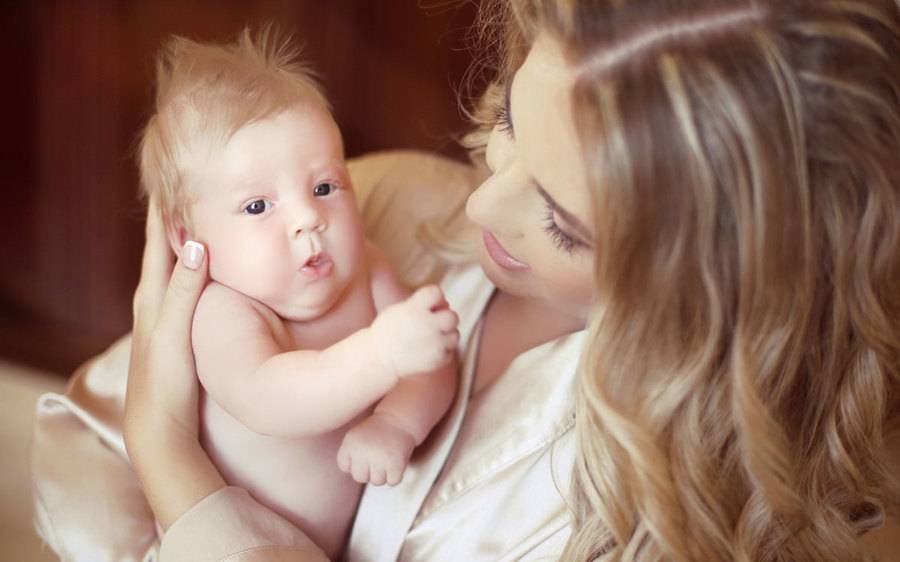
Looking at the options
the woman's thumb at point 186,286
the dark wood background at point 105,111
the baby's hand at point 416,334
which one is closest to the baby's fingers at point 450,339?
the baby's hand at point 416,334

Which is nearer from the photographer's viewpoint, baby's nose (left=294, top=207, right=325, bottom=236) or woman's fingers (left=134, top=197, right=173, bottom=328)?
baby's nose (left=294, top=207, right=325, bottom=236)

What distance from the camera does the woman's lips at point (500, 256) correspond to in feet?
3.11

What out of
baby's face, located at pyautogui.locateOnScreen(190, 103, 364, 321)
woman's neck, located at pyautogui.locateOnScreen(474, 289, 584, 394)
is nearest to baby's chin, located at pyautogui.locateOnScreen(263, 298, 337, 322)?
baby's face, located at pyautogui.locateOnScreen(190, 103, 364, 321)

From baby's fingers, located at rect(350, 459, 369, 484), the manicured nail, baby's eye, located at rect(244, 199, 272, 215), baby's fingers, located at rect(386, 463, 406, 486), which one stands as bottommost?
baby's fingers, located at rect(386, 463, 406, 486)

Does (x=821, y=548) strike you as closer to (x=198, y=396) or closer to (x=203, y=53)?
(x=198, y=396)

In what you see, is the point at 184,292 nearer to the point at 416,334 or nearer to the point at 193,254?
the point at 193,254

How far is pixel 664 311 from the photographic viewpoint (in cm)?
83

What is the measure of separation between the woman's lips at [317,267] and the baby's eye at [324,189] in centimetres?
6

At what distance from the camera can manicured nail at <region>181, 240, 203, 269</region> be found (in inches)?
38.8

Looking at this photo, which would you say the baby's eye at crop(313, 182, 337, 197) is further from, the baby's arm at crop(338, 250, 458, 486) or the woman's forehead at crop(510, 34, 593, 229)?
the woman's forehead at crop(510, 34, 593, 229)

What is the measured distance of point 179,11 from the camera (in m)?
2.23

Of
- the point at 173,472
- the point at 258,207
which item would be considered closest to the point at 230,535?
the point at 173,472

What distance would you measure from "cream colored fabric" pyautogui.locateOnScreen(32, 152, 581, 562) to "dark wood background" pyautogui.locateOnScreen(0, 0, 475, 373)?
0.99m

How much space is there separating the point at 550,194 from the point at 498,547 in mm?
379
